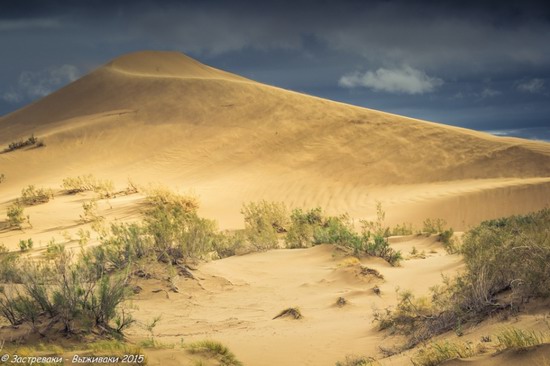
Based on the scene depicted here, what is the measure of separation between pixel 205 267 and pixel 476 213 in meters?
12.2

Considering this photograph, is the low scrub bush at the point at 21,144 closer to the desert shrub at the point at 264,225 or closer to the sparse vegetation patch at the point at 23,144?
the sparse vegetation patch at the point at 23,144

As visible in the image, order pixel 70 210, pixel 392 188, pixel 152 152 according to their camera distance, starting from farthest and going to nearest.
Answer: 1. pixel 152 152
2. pixel 392 188
3. pixel 70 210

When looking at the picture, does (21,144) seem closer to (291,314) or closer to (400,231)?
(400,231)

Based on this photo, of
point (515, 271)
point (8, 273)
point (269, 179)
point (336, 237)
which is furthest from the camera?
point (269, 179)

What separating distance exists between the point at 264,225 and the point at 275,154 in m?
14.8

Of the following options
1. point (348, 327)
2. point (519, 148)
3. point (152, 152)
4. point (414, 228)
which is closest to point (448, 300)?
point (348, 327)

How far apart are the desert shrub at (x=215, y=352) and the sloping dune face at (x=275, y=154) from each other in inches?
562

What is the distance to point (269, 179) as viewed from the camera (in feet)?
88.7

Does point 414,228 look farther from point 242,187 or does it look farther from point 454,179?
point 242,187

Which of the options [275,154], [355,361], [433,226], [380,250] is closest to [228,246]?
[380,250]

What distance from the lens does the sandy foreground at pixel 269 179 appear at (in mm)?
8266

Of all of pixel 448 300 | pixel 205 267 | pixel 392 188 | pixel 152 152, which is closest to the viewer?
pixel 448 300

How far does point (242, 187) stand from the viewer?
85.4 feet

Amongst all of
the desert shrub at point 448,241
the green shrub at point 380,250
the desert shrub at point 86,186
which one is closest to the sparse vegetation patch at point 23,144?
the desert shrub at point 86,186
